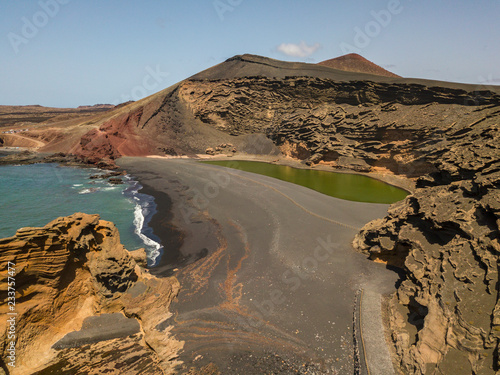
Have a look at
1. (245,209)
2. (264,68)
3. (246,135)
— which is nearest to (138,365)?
(245,209)

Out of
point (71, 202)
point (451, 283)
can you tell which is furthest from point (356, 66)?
point (451, 283)

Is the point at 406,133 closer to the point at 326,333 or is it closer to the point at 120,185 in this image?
the point at 326,333

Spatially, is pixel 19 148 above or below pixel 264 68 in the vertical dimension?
below

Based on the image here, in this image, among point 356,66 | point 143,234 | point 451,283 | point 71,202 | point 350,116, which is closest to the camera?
point 451,283

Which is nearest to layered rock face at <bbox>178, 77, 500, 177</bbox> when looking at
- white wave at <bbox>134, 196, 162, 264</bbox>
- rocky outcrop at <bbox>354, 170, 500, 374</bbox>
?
rocky outcrop at <bbox>354, 170, 500, 374</bbox>

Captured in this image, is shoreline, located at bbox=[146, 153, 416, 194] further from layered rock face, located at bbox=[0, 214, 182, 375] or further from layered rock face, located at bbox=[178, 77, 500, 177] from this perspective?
layered rock face, located at bbox=[0, 214, 182, 375]

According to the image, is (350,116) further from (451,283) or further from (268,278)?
(451,283)
